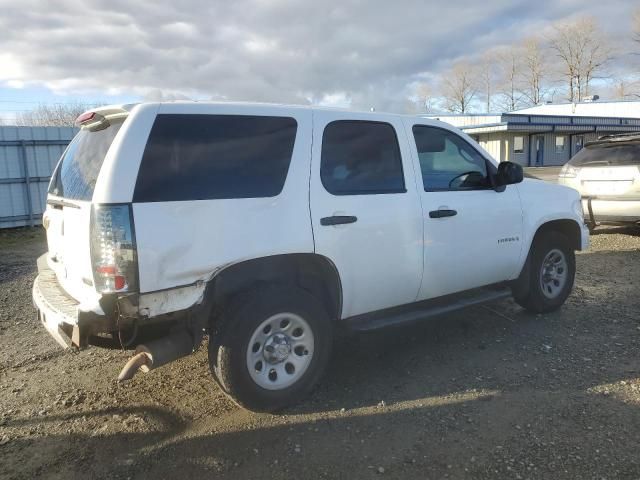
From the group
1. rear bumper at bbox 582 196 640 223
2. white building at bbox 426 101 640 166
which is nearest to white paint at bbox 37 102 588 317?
rear bumper at bbox 582 196 640 223

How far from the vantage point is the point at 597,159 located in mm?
9148

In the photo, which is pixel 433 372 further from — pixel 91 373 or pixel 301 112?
pixel 91 373

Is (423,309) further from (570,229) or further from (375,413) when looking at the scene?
(570,229)

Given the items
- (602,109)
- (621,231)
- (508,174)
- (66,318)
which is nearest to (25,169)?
(66,318)

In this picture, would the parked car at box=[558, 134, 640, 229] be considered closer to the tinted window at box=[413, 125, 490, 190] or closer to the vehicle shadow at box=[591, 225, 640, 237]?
the vehicle shadow at box=[591, 225, 640, 237]

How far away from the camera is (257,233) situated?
11.1ft

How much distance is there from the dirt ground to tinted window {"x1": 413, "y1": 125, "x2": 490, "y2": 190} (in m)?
1.46

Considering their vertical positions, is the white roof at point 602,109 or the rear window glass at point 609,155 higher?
the white roof at point 602,109

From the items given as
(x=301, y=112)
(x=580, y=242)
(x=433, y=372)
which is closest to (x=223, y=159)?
(x=301, y=112)

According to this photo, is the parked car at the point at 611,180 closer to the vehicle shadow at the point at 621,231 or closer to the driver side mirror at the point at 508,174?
the vehicle shadow at the point at 621,231

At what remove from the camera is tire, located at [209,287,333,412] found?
3.38m

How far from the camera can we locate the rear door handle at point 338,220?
3664mm

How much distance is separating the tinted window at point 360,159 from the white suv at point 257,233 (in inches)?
0.4

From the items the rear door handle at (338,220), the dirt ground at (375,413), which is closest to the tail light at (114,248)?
the dirt ground at (375,413)
